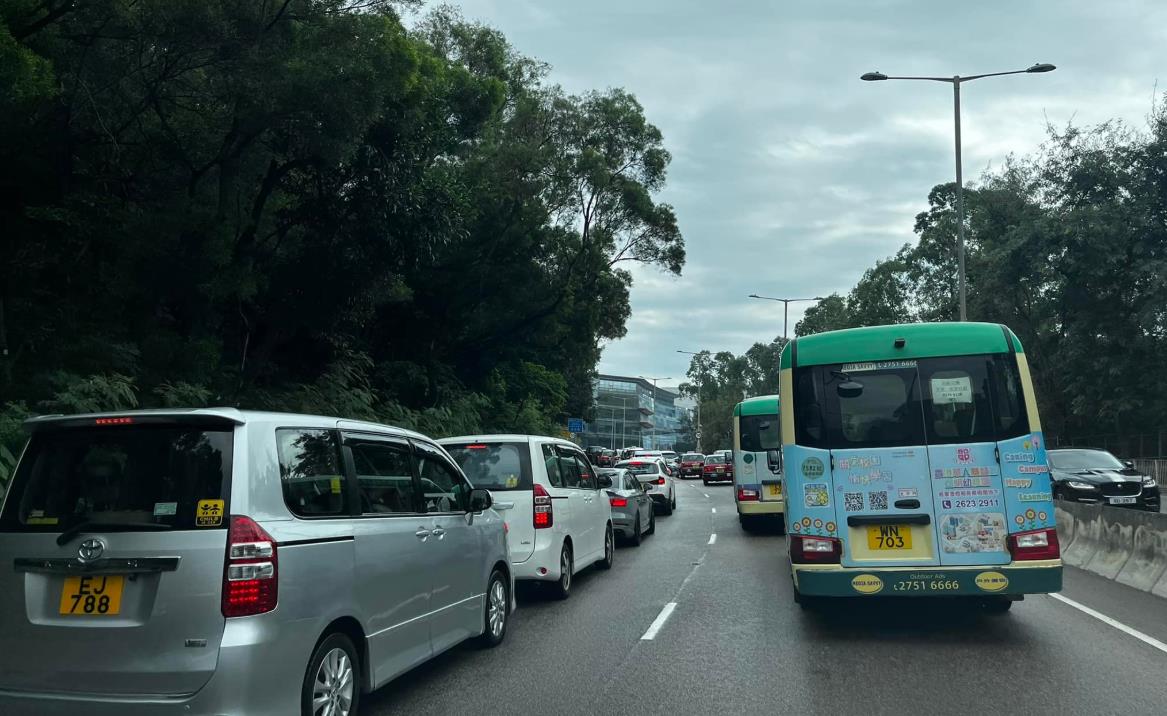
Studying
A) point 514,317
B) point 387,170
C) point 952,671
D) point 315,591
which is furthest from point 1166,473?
point 315,591

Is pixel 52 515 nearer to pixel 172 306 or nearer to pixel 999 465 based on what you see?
pixel 999 465

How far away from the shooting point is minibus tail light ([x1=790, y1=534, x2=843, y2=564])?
828cm

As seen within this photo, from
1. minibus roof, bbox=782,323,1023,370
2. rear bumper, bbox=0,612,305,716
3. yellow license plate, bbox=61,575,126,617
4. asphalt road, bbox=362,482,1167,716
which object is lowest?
asphalt road, bbox=362,482,1167,716

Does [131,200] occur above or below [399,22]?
below

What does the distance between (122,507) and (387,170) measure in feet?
45.4

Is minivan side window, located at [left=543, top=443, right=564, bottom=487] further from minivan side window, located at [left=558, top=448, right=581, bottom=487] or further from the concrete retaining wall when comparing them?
the concrete retaining wall

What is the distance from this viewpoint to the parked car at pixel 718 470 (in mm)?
47625

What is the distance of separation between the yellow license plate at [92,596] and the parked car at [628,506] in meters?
11.4

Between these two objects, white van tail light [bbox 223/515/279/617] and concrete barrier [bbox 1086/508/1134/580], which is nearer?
white van tail light [bbox 223/515/279/617]

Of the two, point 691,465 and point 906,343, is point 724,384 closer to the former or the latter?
point 691,465

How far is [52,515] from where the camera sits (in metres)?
4.95

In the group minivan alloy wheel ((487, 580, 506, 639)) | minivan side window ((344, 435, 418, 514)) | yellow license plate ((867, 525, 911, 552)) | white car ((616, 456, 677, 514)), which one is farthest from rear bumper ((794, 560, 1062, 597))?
white car ((616, 456, 677, 514))

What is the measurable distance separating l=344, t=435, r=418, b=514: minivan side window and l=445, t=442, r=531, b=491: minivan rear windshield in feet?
11.3

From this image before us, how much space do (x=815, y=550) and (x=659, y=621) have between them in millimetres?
1797
